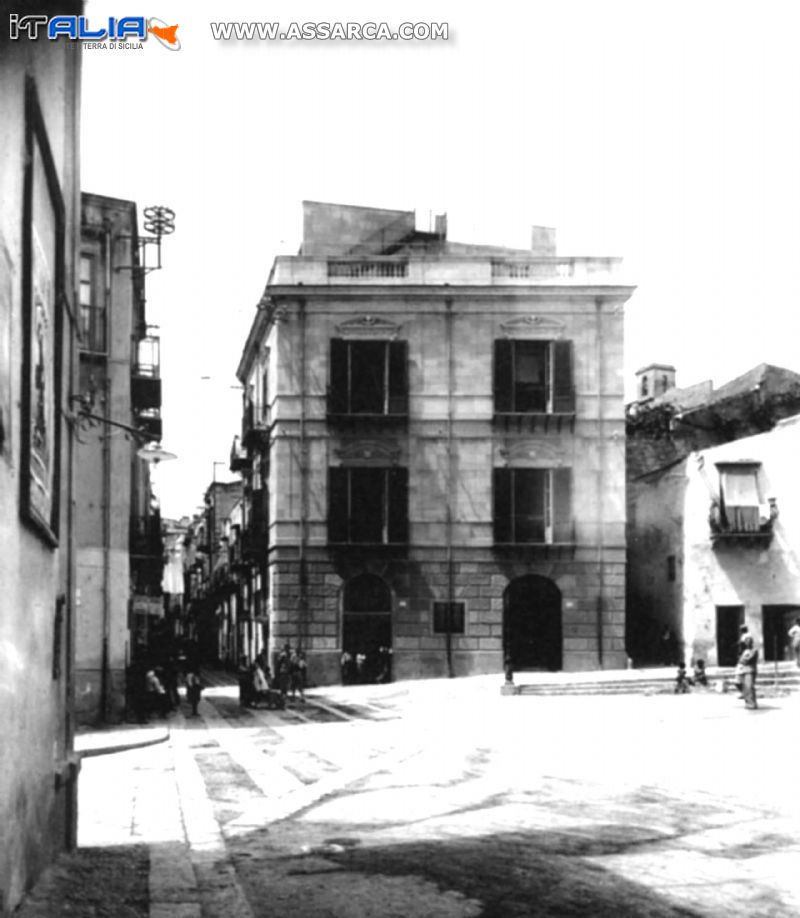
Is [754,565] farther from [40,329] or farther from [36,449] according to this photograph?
[36,449]

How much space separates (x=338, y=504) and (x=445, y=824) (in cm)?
2547

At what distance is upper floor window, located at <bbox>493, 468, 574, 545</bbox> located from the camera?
37.3 m

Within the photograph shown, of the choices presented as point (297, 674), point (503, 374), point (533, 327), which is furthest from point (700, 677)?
point (533, 327)

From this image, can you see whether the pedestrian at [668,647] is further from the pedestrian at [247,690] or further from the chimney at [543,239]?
the chimney at [543,239]

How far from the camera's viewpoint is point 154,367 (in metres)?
29.6

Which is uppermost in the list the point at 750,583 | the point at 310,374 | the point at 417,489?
the point at 310,374

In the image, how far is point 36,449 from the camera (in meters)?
8.14

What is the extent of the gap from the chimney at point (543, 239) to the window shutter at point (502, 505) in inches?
412

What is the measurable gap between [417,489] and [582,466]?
15.3 ft

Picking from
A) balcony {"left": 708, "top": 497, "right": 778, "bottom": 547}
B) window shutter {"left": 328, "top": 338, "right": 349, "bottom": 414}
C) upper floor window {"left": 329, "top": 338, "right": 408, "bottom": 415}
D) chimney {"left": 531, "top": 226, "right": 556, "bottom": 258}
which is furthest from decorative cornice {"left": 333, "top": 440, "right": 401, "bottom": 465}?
chimney {"left": 531, "top": 226, "right": 556, "bottom": 258}

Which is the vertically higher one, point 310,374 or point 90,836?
point 310,374

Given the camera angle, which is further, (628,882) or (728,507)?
(728,507)

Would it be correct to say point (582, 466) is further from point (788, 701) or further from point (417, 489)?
point (788, 701)

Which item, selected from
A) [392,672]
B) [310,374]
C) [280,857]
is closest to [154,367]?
[310,374]
